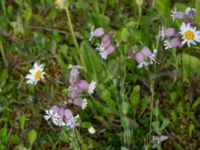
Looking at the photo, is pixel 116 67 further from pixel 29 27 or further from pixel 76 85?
pixel 29 27

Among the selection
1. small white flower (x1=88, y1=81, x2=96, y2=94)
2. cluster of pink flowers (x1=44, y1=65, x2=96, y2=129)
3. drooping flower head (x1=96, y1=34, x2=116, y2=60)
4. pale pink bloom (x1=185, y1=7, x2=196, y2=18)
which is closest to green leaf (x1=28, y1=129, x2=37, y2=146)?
cluster of pink flowers (x1=44, y1=65, x2=96, y2=129)

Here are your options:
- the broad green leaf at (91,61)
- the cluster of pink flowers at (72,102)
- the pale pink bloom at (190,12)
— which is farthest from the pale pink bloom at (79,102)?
the pale pink bloom at (190,12)

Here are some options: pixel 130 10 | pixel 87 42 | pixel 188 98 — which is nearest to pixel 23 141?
pixel 87 42

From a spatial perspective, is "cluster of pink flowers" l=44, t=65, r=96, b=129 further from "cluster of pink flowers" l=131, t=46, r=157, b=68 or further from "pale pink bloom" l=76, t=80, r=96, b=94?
"cluster of pink flowers" l=131, t=46, r=157, b=68

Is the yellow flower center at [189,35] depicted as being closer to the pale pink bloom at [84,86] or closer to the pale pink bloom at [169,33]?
the pale pink bloom at [169,33]

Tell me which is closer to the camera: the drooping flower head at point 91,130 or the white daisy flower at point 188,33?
the white daisy flower at point 188,33

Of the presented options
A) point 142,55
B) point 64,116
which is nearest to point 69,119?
point 64,116
